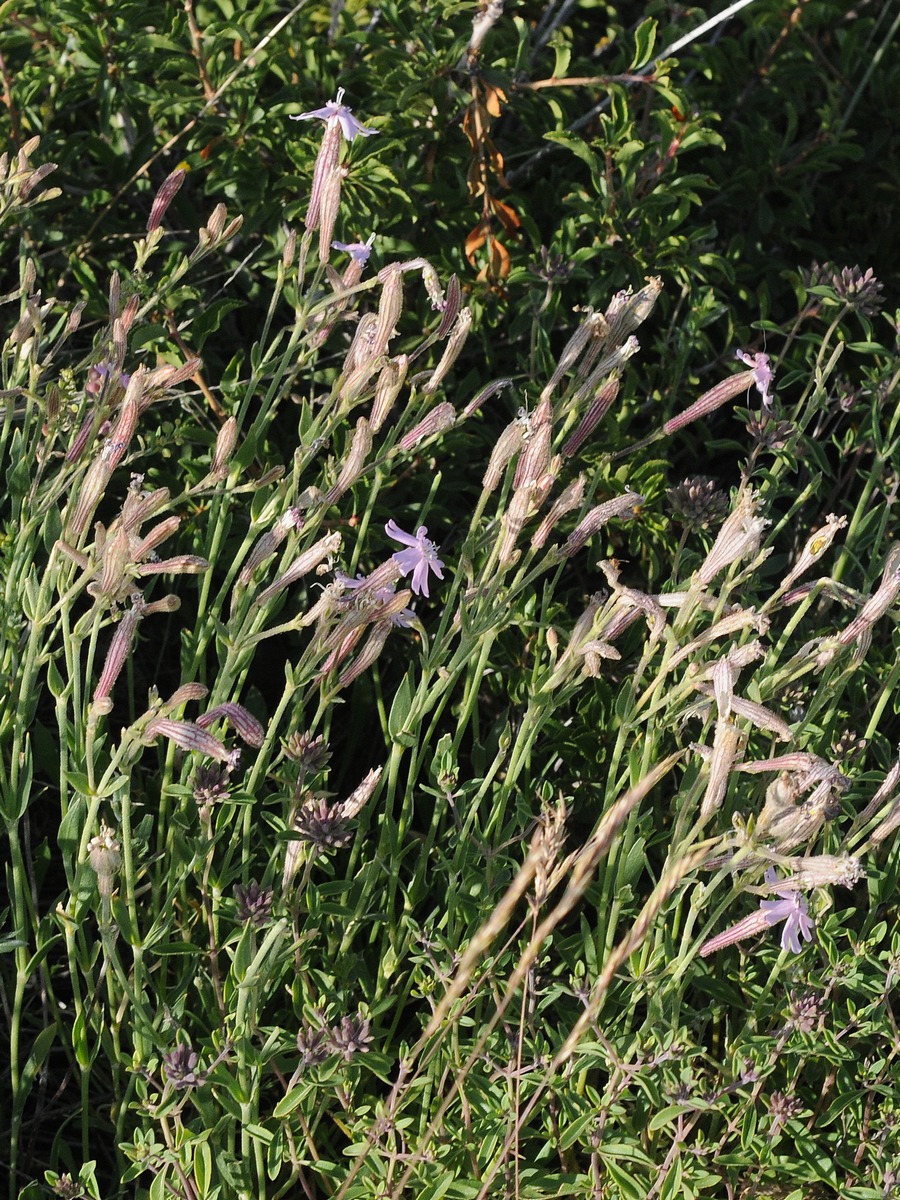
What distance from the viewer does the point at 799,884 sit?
1725 mm

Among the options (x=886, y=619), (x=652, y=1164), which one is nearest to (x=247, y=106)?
(x=886, y=619)

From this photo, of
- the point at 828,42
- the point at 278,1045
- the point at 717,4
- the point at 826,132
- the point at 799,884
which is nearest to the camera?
the point at 799,884

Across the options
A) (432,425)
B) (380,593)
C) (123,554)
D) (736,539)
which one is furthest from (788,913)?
(123,554)

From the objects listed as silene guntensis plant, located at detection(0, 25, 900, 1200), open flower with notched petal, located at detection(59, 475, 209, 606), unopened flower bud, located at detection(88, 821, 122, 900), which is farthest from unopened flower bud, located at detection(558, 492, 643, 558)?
unopened flower bud, located at detection(88, 821, 122, 900)

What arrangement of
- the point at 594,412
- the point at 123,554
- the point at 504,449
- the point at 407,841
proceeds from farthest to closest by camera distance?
the point at 407,841 → the point at 594,412 → the point at 504,449 → the point at 123,554

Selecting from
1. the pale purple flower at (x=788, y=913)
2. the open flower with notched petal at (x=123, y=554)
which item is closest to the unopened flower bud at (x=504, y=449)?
the open flower with notched petal at (x=123, y=554)

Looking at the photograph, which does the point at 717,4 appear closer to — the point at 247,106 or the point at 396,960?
the point at 247,106

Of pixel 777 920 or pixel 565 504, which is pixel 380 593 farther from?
pixel 777 920

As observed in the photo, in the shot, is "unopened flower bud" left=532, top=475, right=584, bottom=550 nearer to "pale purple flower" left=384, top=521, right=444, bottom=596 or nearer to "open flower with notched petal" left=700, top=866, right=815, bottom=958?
"pale purple flower" left=384, top=521, right=444, bottom=596

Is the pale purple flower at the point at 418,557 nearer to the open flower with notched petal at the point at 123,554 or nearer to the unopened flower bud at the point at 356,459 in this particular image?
the unopened flower bud at the point at 356,459

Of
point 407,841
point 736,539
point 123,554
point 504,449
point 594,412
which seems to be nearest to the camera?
point 123,554

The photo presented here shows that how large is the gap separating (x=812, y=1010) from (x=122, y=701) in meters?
1.58

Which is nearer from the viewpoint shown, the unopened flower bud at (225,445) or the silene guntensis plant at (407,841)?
the silene guntensis plant at (407,841)

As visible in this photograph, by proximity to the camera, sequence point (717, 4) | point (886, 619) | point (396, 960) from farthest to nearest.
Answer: point (717, 4)
point (886, 619)
point (396, 960)
